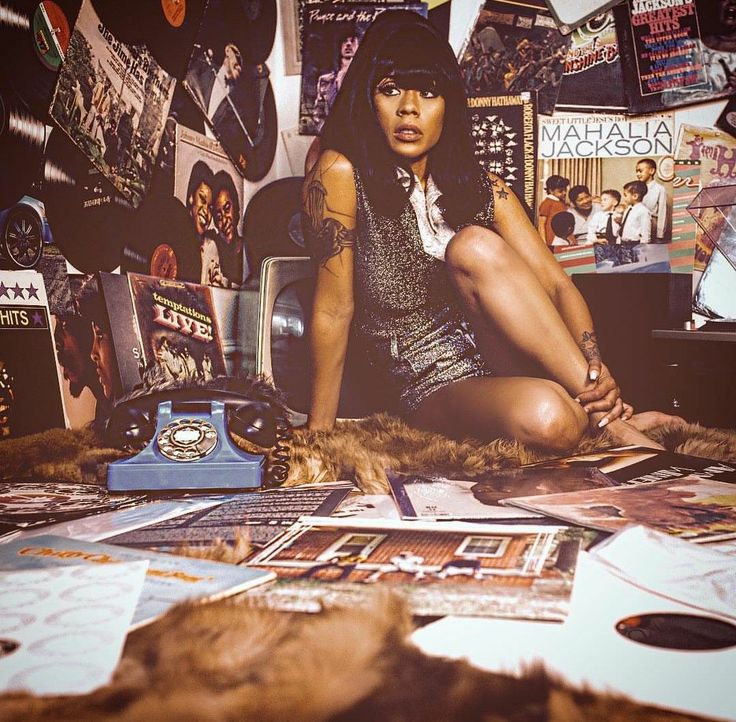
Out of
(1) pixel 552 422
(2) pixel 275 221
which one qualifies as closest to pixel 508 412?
(1) pixel 552 422

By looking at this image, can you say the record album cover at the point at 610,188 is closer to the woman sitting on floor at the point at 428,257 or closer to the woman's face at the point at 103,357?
the woman sitting on floor at the point at 428,257

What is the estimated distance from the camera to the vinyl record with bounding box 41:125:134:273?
1367mm

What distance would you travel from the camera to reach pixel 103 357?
4.79 feet

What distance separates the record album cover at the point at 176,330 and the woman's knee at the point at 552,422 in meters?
0.75

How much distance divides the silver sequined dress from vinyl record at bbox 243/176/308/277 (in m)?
0.16

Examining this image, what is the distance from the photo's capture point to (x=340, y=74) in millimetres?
1697

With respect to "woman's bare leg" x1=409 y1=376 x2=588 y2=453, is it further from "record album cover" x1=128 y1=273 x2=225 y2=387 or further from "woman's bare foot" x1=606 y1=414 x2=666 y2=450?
"record album cover" x1=128 y1=273 x2=225 y2=387

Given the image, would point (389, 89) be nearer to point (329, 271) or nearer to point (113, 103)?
point (329, 271)

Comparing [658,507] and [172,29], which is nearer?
[658,507]

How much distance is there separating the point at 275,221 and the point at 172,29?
0.48 m

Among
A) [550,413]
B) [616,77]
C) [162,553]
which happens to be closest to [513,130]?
[616,77]

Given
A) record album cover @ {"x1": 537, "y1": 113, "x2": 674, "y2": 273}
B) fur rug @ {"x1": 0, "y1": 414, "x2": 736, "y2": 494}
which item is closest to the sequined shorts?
fur rug @ {"x1": 0, "y1": 414, "x2": 736, "y2": 494}

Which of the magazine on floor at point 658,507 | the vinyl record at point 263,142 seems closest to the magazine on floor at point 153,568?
the magazine on floor at point 658,507

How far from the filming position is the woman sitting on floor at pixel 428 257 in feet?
5.45
